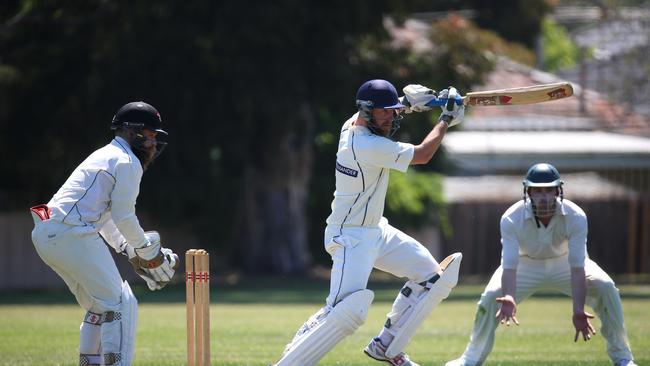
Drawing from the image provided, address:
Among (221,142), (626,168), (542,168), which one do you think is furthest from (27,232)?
(542,168)

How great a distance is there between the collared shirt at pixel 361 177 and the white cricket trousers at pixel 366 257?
3.6 inches

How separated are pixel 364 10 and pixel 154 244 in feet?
46.7

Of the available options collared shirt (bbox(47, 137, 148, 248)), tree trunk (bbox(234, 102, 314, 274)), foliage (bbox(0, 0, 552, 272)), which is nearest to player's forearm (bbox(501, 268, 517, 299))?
collared shirt (bbox(47, 137, 148, 248))

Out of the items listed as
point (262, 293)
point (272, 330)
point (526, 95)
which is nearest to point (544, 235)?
point (526, 95)

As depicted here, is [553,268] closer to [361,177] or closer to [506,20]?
[361,177]

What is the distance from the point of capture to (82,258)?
24.5ft

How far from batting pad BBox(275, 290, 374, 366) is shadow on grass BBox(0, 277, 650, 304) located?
10.3m

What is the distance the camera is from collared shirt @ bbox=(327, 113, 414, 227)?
789 cm

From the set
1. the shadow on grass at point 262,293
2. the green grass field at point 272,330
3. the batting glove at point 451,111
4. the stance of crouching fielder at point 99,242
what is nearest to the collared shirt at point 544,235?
the batting glove at point 451,111

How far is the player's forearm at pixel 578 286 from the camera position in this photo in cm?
816

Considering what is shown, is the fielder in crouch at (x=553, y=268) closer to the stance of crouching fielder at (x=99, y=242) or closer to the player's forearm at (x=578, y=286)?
the player's forearm at (x=578, y=286)

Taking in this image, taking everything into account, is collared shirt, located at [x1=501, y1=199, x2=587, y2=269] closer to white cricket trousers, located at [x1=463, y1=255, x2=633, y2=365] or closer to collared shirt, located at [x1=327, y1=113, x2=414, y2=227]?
white cricket trousers, located at [x1=463, y1=255, x2=633, y2=365]

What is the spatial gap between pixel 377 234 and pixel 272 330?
518cm

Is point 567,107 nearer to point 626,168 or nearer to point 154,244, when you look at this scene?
point 626,168
